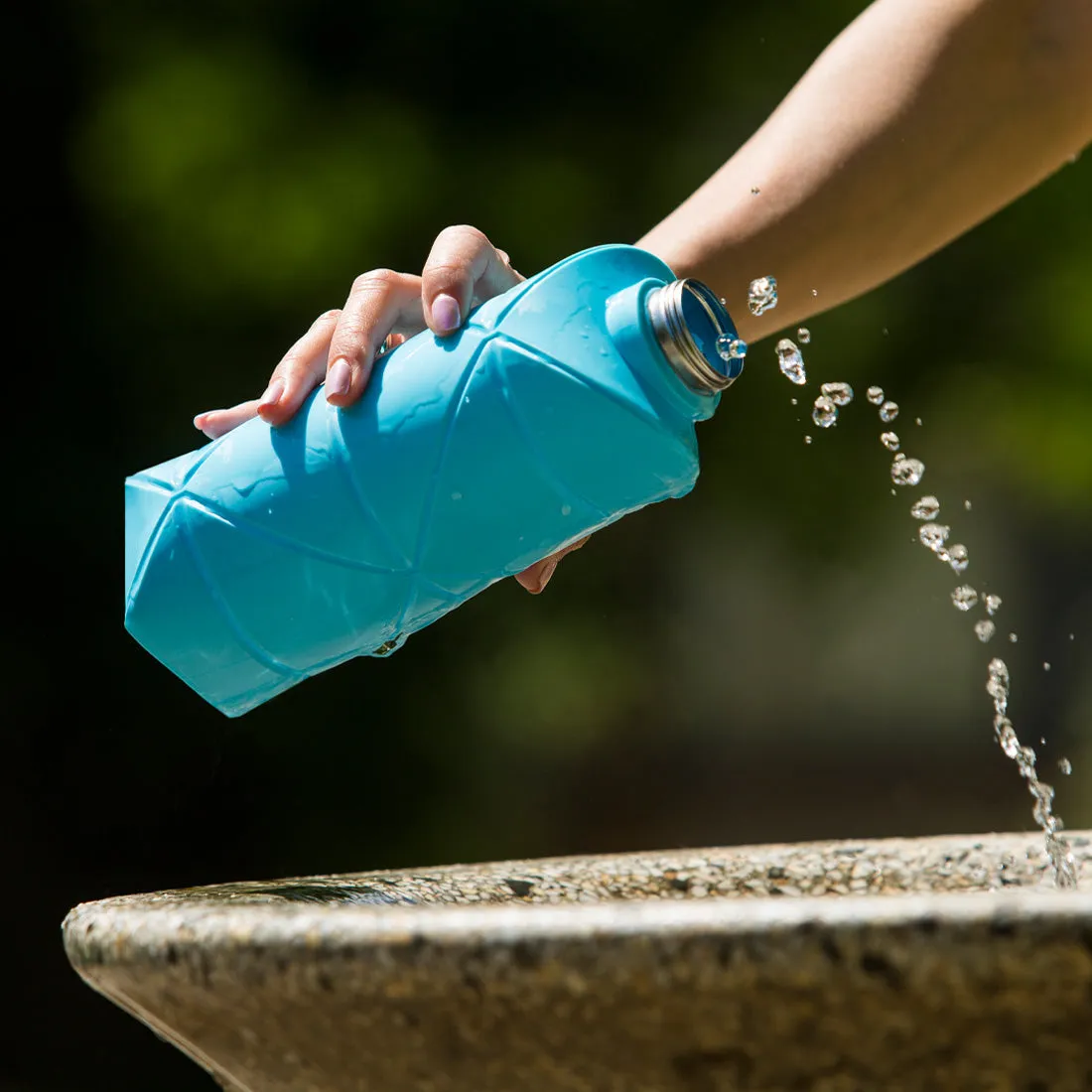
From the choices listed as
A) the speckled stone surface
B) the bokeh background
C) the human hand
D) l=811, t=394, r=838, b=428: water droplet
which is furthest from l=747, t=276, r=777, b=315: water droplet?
the bokeh background

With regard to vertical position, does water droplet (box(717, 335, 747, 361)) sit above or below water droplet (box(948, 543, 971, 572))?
above

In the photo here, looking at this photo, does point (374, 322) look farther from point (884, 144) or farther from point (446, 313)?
point (884, 144)

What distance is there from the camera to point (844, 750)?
4.63 m

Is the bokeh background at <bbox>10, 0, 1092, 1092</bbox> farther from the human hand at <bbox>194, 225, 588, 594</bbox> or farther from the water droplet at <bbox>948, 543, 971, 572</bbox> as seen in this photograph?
the human hand at <bbox>194, 225, 588, 594</bbox>

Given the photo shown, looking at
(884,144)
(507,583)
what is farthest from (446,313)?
(507,583)

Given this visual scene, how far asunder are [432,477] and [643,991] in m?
0.56

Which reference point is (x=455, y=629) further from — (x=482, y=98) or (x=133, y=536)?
(x=133, y=536)

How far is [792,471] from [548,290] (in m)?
3.52

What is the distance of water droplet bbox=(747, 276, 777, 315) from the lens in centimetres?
139

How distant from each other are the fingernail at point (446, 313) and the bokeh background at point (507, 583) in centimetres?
304

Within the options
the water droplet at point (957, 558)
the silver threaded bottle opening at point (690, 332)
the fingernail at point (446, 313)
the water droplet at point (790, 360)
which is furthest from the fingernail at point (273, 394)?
the water droplet at point (957, 558)

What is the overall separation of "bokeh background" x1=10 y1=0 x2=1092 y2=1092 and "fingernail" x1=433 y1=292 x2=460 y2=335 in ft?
9.97

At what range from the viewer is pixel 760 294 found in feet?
4.56

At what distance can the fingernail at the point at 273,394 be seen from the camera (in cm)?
113
